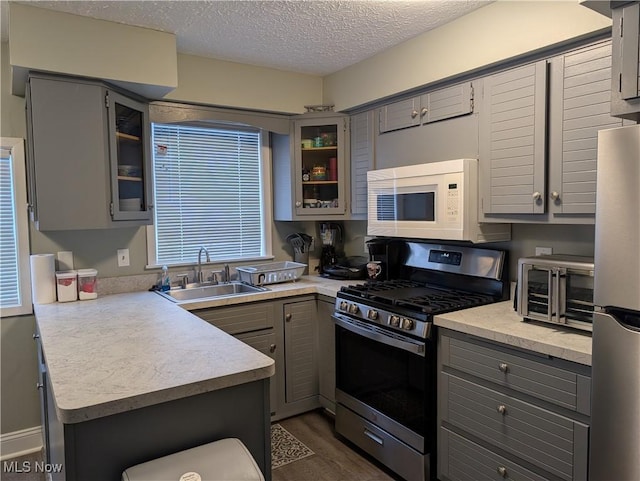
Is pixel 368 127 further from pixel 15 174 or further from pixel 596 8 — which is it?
pixel 15 174

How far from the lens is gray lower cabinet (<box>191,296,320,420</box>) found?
2.86 m

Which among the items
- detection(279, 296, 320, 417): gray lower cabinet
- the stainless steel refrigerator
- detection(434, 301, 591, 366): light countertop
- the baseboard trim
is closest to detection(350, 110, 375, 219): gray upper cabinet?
detection(279, 296, 320, 417): gray lower cabinet

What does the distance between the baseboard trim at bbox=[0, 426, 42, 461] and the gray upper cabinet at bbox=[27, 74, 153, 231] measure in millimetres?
1338

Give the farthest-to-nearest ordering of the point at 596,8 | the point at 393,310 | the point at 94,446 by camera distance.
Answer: the point at 393,310
the point at 596,8
the point at 94,446

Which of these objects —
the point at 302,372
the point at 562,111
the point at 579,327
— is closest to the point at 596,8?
the point at 562,111

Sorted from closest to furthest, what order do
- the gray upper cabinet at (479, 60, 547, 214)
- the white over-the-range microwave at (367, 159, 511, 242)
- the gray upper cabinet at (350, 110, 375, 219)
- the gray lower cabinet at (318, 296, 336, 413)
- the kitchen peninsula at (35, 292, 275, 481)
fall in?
the kitchen peninsula at (35, 292, 275, 481), the gray upper cabinet at (479, 60, 547, 214), the white over-the-range microwave at (367, 159, 511, 242), the gray lower cabinet at (318, 296, 336, 413), the gray upper cabinet at (350, 110, 375, 219)

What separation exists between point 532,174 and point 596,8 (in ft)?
2.60

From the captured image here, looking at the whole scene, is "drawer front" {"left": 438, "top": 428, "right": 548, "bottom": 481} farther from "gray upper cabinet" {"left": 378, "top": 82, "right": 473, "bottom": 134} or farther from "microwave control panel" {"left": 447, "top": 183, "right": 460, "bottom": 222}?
"gray upper cabinet" {"left": 378, "top": 82, "right": 473, "bottom": 134}

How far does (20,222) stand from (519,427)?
292 centimetres

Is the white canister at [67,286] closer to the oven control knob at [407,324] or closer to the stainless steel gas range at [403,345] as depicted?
the stainless steel gas range at [403,345]

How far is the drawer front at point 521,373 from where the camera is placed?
1685mm

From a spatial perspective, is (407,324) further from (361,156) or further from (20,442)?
(20,442)

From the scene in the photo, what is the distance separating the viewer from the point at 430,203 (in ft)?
8.53

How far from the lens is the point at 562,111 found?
6.68 feet
